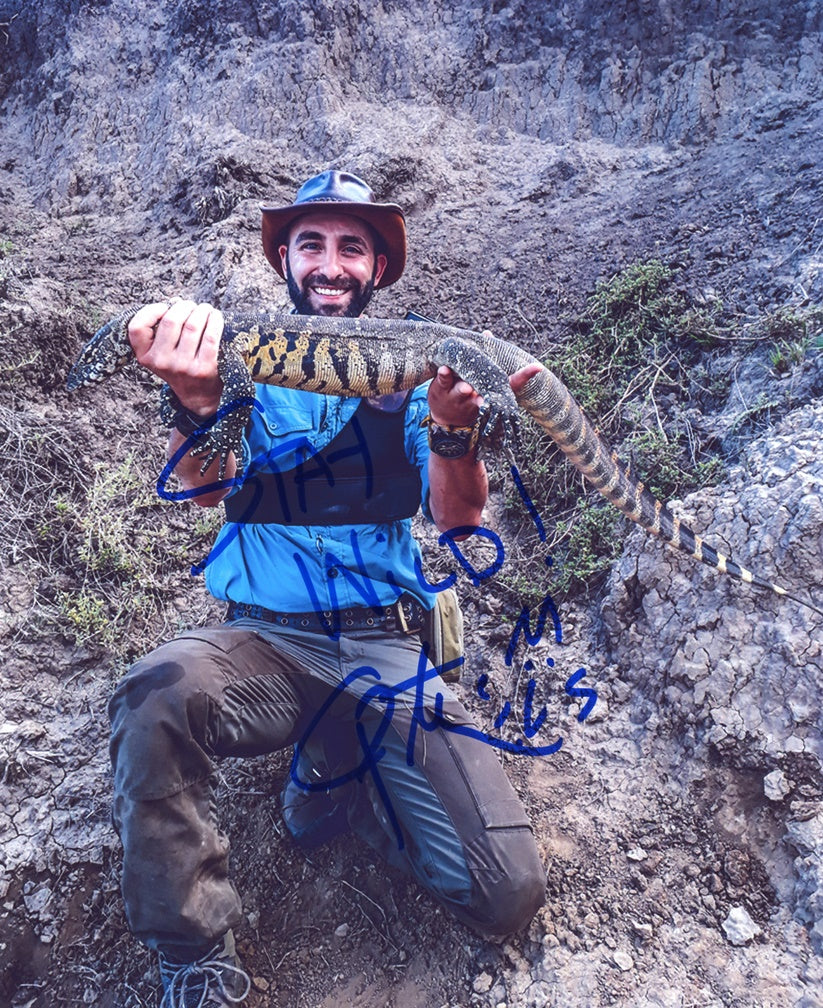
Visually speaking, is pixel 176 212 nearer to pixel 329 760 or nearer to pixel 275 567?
pixel 275 567

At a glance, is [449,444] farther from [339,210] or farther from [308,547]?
[339,210]

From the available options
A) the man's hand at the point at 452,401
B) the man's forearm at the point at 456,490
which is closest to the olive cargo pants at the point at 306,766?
the man's forearm at the point at 456,490

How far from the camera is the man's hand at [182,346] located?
2.85 metres

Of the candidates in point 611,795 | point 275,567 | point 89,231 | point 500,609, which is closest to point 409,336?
point 275,567

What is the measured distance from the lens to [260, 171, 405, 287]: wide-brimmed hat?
3.68m

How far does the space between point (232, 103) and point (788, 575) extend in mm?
8172

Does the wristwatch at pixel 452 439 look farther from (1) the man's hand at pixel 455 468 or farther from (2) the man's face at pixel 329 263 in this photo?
(2) the man's face at pixel 329 263

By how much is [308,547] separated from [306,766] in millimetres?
1052

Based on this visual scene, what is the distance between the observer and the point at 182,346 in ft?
9.38

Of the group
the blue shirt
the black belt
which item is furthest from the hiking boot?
the blue shirt

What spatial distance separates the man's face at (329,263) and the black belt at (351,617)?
1707mm

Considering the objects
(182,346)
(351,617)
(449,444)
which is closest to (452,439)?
(449,444)

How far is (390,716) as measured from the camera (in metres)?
2.95
